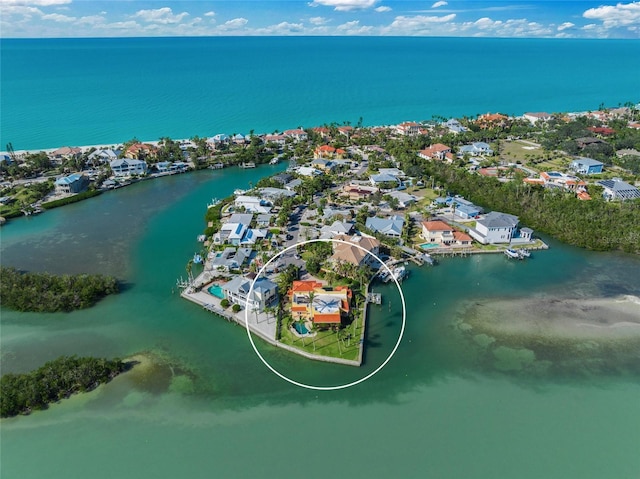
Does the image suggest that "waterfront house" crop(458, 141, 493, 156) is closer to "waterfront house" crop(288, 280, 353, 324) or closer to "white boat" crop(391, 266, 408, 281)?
"white boat" crop(391, 266, 408, 281)

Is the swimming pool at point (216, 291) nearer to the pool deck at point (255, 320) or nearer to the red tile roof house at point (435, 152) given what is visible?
the pool deck at point (255, 320)

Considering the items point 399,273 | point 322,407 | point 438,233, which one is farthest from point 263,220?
point 322,407

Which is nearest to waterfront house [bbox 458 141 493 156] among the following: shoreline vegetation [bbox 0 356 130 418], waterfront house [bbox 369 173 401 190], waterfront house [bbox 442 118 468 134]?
waterfront house [bbox 442 118 468 134]

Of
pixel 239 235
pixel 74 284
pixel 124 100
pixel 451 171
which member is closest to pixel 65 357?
pixel 74 284

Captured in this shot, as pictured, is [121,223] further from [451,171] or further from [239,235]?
[451,171]

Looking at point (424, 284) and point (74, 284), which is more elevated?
point (74, 284)

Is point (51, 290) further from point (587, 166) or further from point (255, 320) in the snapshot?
point (587, 166)

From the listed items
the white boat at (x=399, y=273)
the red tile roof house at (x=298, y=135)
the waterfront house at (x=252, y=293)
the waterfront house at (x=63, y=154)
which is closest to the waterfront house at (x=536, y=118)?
the red tile roof house at (x=298, y=135)
